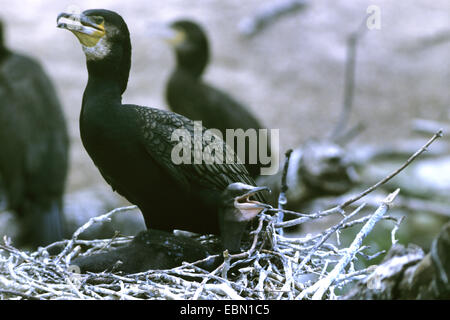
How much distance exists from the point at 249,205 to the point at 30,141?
12.9ft

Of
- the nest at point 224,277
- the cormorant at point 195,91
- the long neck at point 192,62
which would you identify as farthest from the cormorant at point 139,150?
the long neck at point 192,62

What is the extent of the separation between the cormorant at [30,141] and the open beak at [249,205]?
3.48 meters

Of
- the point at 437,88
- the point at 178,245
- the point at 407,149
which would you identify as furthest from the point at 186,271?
the point at 437,88

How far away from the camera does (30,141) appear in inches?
247

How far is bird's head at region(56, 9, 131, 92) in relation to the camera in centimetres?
274

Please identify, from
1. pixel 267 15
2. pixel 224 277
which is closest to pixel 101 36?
pixel 224 277

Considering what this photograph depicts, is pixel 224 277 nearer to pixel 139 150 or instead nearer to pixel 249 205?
pixel 249 205

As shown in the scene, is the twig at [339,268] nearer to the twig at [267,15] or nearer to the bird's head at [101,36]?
the bird's head at [101,36]

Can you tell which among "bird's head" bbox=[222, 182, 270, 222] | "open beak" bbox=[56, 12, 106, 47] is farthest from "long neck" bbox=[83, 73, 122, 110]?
"bird's head" bbox=[222, 182, 270, 222]

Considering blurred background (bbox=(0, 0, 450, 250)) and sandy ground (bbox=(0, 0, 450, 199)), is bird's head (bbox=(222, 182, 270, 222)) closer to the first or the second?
blurred background (bbox=(0, 0, 450, 250))

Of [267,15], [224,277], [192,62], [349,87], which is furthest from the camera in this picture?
[267,15]
